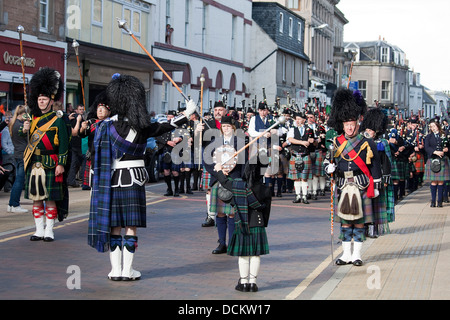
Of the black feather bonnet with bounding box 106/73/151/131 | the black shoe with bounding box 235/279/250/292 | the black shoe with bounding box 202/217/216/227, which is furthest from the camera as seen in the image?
the black shoe with bounding box 202/217/216/227

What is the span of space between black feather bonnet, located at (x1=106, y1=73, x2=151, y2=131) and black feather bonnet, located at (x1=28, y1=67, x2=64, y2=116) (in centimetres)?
285

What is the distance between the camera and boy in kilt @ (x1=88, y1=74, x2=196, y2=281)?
8.10 meters

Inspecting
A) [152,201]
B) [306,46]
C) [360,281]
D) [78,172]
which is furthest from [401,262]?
[306,46]

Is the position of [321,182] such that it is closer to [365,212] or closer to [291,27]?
[365,212]

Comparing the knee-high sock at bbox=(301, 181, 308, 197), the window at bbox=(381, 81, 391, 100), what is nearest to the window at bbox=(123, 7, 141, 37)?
the knee-high sock at bbox=(301, 181, 308, 197)

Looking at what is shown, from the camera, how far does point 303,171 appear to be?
1780 cm

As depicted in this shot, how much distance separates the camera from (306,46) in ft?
199

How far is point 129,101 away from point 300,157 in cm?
1027

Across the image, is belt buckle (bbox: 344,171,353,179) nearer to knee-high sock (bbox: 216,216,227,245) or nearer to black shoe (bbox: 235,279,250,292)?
knee-high sock (bbox: 216,216,227,245)

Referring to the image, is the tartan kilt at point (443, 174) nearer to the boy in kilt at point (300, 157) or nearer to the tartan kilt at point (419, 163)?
the boy in kilt at point (300, 157)

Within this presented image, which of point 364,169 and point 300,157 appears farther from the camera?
point 300,157

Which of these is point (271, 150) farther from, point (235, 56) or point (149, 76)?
point (235, 56)

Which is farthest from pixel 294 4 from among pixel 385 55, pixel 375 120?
pixel 375 120

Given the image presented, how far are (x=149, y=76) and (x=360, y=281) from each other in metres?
25.0
